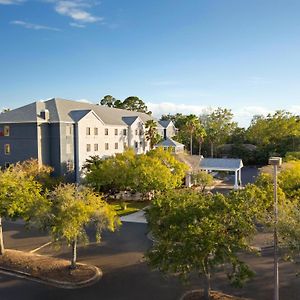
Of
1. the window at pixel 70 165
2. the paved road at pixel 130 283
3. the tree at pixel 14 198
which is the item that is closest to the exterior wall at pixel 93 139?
the window at pixel 70 165

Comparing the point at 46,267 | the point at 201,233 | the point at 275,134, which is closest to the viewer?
the point at 201,233

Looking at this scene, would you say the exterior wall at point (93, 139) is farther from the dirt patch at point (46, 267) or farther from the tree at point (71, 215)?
the tree at point (71, 215)

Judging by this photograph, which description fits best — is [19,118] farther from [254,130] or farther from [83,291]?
[254,130]

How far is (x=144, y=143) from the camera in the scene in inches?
2494

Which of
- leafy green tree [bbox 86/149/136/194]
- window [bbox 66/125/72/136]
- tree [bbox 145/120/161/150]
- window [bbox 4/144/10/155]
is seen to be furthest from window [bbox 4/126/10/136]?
tree [bbox 145/120/161/150]

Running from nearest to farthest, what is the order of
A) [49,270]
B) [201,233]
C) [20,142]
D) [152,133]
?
[201,233]
[49,270]
[20,142]
[152,133]

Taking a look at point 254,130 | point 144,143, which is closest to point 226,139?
point 254,130

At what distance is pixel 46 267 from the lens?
67.6 ft

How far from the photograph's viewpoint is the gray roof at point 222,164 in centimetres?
4794

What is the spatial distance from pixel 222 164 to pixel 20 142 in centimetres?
2800

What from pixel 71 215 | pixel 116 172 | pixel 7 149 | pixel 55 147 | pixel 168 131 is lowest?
pixel 71 215

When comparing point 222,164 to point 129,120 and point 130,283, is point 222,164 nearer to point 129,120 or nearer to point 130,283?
point 129,120

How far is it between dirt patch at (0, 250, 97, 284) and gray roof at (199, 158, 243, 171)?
1222 inches

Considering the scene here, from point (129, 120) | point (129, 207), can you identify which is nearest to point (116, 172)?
point (129, 207)
